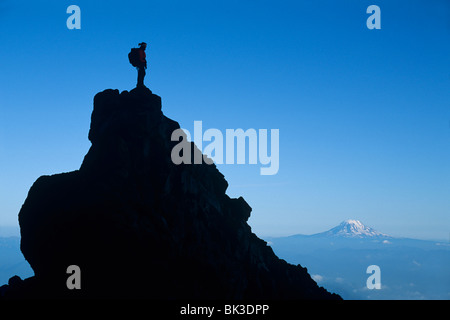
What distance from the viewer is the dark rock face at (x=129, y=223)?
1308 inches

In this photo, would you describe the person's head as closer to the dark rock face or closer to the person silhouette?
the person silhouette

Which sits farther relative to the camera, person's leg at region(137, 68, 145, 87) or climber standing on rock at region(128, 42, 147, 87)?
person's leg at region(137, 68, 145, 87)

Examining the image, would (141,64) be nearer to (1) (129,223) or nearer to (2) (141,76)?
(2) (141,76)

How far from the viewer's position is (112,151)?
36.2m

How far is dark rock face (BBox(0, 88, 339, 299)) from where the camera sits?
109ft

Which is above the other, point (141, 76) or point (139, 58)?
point (139, 58)

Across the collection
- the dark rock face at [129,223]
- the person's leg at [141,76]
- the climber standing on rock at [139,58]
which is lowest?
the dark rock face at [129,223]

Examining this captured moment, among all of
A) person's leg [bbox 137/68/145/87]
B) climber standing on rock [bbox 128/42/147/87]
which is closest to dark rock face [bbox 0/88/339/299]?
person's leg [bbox 137/68/145/87]

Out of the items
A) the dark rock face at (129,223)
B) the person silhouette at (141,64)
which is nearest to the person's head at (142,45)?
the person silhouette at (141,64)

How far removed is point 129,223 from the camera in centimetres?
3378

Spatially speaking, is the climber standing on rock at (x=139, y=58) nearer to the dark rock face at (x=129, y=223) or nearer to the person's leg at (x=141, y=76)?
the person's leg at (x=141, y=76)

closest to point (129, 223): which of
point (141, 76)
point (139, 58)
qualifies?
point (141, 76)
